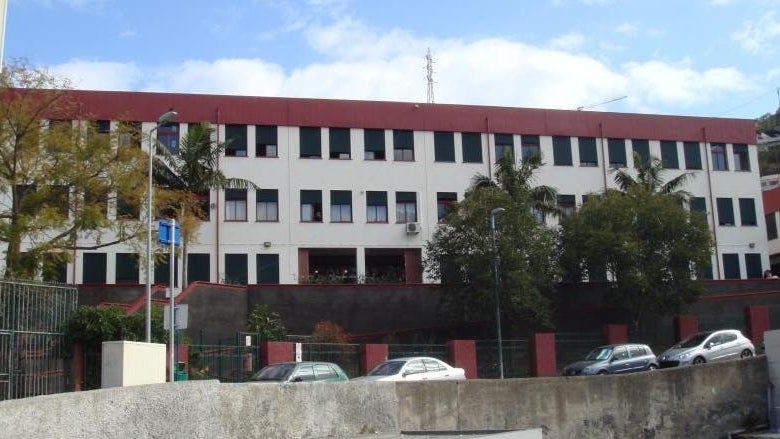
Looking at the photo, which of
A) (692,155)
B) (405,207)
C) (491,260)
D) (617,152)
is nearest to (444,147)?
(405,207)

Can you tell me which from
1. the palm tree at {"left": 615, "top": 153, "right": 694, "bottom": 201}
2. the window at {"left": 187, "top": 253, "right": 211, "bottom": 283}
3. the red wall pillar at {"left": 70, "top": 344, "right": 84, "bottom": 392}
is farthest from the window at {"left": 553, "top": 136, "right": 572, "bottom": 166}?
the red wall pillar at {"left": 70, "top": 344, "right": 84, "bottom": 392}

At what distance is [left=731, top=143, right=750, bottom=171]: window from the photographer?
5353 centimetres

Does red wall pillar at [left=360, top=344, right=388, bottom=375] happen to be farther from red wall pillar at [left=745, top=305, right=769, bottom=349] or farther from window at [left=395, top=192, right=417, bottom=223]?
red wall pillar at [left=745, top=305, right=769, bottom=349]

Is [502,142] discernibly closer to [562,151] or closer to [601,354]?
[562,151]

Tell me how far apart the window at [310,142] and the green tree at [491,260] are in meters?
10.1

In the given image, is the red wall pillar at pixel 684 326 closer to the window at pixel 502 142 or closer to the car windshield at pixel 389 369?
the window at pixel 502 142

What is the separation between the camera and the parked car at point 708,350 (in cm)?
2969

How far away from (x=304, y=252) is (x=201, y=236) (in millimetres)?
5516

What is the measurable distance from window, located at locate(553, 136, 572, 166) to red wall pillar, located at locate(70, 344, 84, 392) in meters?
34.5

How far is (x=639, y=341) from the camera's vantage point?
4016 centimetres

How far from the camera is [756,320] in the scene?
40.5 metres

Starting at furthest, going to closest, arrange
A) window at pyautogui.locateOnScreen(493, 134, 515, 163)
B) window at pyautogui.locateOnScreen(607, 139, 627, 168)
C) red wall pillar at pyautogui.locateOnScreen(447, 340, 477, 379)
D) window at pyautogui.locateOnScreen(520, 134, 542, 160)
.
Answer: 1. window at pyautogui.locateOnScreen(607, 139, 627, 168)
2. window at pyautogui.locateOnScreen(520, 134, 542, 160)
3. window at pyautogui.locateOnScreen(493, 134, 515, 163)
4. red wall pillar at pyautogui.locateOnScreen(447, 340, 477, 379)

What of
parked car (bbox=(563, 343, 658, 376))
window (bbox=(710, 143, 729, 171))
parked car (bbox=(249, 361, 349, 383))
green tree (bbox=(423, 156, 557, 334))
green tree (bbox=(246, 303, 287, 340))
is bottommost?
parked car (bbox=(563, 343, 658, 376))

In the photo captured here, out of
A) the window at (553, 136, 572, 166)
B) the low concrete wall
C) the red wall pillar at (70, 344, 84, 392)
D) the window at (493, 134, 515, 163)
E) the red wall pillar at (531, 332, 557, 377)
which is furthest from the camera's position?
the window at (553, 136, 572, 166)
